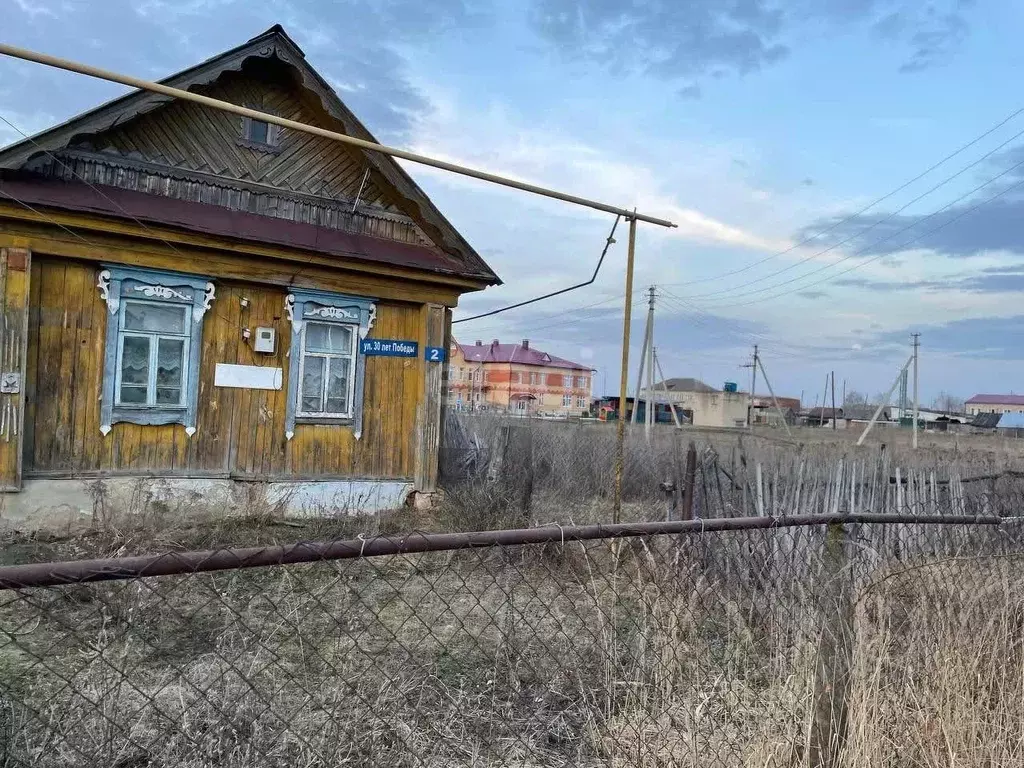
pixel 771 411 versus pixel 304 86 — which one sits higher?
pixel 304 86

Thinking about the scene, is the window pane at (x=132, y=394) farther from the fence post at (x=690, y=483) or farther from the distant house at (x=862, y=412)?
the distant house at (x=862, y=412)

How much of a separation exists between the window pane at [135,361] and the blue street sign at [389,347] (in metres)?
2.29

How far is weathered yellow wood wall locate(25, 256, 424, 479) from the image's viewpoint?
695cm

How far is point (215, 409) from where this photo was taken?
7.82m

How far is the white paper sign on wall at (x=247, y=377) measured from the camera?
783cm

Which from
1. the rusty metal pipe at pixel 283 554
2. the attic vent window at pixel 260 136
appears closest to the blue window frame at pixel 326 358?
the attic vent window at pixel 260 136

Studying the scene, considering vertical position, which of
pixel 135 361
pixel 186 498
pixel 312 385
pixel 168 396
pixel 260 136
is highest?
pixel 260 136

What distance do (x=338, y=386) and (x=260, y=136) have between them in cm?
295

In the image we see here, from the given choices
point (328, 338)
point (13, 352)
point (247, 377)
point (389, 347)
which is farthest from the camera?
point (389, 347)

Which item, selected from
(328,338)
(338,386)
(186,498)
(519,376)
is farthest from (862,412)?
(186,498)

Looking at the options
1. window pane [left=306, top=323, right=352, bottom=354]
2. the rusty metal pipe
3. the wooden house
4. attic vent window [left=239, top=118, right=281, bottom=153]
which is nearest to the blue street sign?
the wooden house

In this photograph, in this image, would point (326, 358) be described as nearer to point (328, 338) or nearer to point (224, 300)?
point (328, 338)

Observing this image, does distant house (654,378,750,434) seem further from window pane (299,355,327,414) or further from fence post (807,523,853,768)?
fence post (807,523,853,768)

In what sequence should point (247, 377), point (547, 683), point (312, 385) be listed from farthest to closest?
point (312, 385) < point (247, 377) < point (547, 683)
